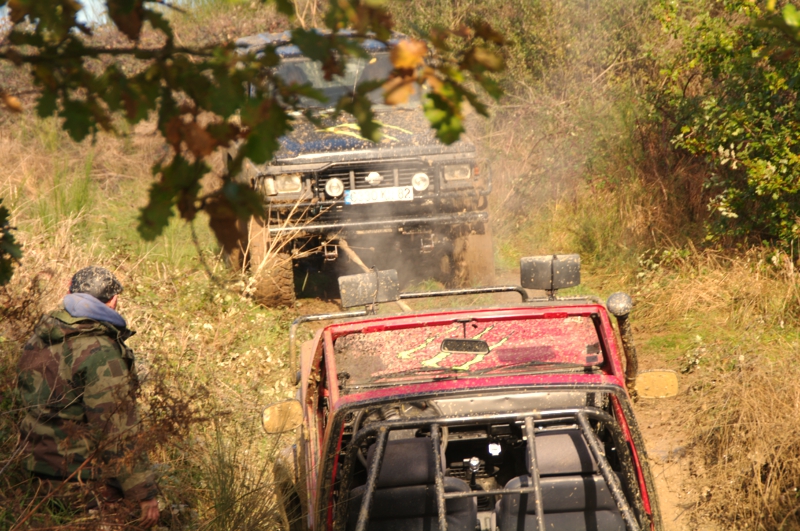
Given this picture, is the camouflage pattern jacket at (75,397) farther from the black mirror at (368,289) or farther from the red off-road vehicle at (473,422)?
the black mirror at (368,289)

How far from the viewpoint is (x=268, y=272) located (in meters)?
A: 6.85

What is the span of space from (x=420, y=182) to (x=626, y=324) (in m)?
3.66

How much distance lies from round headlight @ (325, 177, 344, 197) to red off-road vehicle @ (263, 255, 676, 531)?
108 inches

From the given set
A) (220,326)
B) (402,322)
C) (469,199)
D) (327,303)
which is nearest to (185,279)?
(220,326)

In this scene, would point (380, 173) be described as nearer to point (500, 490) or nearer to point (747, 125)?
point (747, 125)

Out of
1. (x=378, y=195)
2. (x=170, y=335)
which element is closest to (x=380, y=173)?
(x=378, y=195)

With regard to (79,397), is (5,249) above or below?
above

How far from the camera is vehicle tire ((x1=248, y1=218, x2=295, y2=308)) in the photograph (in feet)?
22.5

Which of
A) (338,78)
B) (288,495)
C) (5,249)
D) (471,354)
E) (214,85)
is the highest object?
(338,78)

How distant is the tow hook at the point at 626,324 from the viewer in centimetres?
335

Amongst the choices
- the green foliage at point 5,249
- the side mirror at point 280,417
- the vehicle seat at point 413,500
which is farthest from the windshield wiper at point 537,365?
the green foliage at point 5,249

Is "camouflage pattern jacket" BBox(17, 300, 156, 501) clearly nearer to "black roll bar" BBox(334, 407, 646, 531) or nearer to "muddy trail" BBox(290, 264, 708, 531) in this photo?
"black roll bar" BBox(334, 407, 646, 531)

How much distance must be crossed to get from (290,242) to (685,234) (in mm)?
3770

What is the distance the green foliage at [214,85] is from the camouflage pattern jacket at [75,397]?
5.74ft
